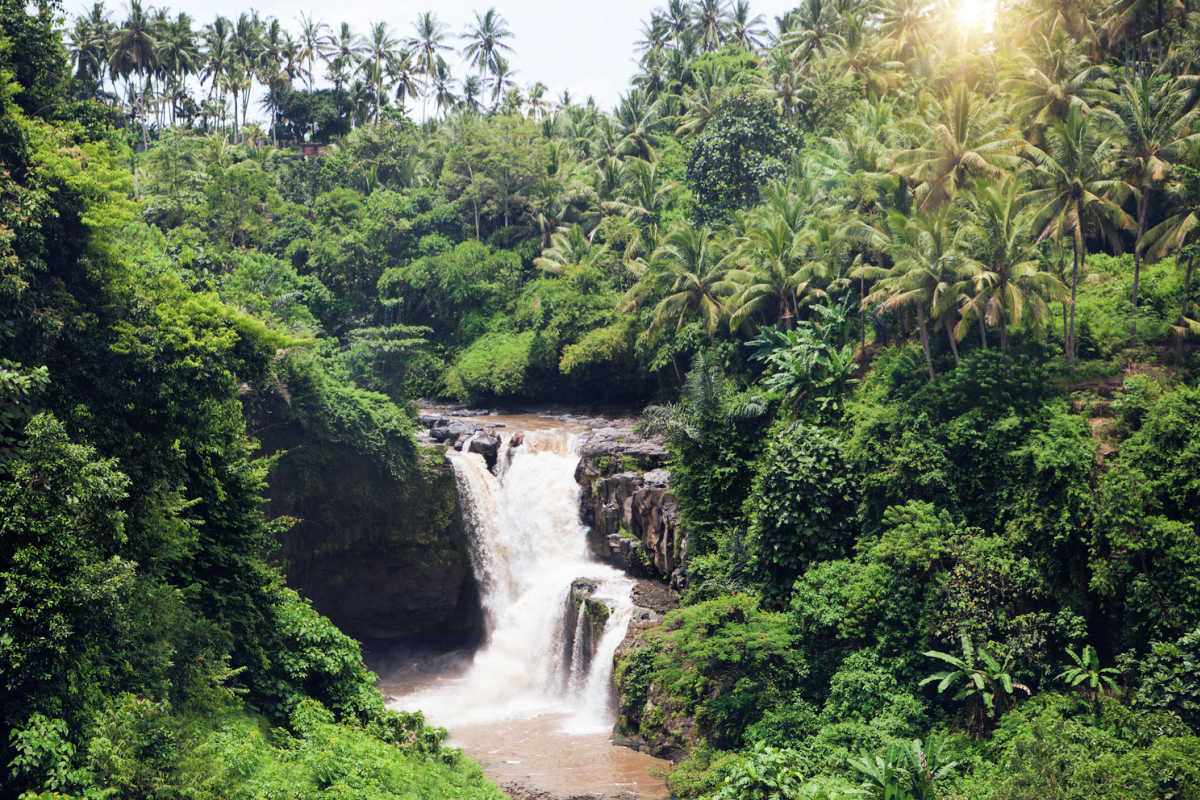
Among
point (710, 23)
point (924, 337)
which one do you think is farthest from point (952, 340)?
point (710, 23)

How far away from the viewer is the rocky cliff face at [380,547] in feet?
113

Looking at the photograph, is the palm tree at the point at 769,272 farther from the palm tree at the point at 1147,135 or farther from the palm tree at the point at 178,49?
the palm tree at the point at 178,49

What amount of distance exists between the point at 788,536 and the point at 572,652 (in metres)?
8.27

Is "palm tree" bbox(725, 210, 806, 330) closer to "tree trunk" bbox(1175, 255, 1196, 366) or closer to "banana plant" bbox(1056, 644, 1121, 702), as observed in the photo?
"tree trunk" bbox(1175, 255, 1196, 366)

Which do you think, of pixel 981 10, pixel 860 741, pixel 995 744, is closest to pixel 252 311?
pixel 860 741

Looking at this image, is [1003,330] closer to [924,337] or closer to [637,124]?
[924,337]

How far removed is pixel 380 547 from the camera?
3534 cm

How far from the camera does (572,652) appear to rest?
103 feet

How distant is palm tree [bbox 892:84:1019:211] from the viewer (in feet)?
104

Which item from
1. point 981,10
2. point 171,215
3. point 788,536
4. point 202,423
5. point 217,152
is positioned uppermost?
point 981,10

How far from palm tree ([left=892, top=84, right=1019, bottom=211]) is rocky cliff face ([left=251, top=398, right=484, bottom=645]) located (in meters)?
19.8

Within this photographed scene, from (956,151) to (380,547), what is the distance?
2427 cm

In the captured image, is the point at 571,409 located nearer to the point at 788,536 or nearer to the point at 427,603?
the point at 427,603

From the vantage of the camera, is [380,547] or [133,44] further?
[133,44]
